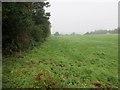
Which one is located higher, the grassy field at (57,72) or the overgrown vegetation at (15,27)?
the overgrown vegetation at (15,27)

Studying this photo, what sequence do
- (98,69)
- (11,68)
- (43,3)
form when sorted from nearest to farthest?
→ 1. (11,68)
2. (98,69)
3. (43,3)

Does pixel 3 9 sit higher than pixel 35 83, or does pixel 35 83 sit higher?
pixel 3 9

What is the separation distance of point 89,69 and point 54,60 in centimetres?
352

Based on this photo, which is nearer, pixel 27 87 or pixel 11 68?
pixel 27 87

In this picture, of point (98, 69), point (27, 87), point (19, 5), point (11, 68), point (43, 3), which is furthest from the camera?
point (43, 3)

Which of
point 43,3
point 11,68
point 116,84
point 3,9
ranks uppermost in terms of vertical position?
point 43,3

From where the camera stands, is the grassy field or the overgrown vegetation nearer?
the grassy field

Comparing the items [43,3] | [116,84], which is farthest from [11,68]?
[43,3]

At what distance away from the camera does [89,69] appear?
17109 mm

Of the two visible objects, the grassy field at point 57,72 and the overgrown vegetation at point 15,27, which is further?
the overgrown vegetation at point 15,27

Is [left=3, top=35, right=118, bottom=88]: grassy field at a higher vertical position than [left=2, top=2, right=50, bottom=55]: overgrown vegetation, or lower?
lower

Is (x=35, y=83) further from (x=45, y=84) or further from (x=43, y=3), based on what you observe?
(x=43, y=3)

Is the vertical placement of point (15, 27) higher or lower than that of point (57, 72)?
higher

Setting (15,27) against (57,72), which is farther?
(15,27)
